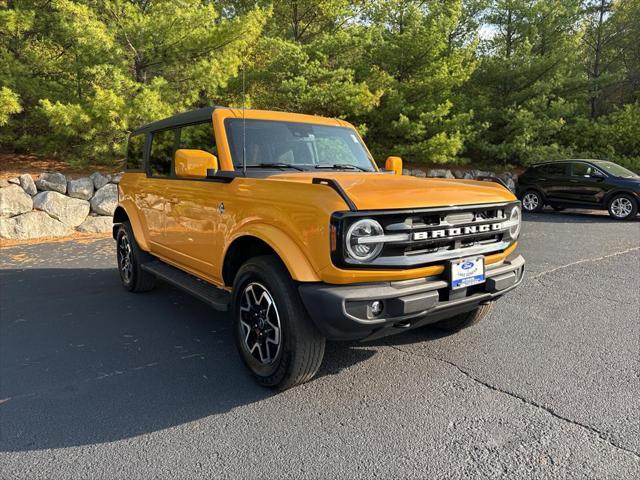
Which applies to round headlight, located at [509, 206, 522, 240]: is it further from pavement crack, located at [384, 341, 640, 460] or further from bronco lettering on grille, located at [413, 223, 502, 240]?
pavement crack, located at [384, 341, 640, 460]

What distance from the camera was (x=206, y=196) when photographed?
368 centimetres

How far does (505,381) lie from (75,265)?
21.2ft

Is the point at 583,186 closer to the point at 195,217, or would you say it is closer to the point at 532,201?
the point at 532,201

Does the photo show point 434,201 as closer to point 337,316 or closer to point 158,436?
point 337,316

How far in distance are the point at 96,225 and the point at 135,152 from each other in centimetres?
550

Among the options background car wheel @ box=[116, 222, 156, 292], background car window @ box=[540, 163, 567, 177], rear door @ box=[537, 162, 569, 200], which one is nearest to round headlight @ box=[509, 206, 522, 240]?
background car wheel @ box=[116, 222, 156, 292]

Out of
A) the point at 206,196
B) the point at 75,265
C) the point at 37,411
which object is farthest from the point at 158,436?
the point at 75,265

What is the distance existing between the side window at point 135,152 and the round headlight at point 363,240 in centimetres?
361

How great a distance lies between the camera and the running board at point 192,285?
3398 mm

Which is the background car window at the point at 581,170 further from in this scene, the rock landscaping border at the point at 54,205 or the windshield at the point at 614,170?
the rock landscaping border at the point at 54,205

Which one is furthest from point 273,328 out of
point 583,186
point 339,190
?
point 583,186

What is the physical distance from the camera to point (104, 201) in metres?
10.4

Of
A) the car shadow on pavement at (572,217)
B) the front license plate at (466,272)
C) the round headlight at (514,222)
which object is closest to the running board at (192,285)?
the front license plate at (466,272)

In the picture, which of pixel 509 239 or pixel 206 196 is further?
pixel 206 196
